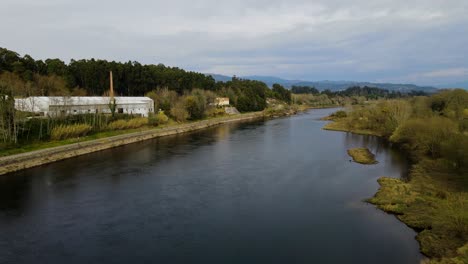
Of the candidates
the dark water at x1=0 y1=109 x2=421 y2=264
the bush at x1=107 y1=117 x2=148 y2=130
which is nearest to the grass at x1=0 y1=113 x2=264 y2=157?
the bush at x1=107 y1=117 x2=148 y2=130

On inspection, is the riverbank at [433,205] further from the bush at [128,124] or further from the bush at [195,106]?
the bush at [195,106]

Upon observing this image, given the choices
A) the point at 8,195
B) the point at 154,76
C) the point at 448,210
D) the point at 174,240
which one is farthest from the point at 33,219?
the point at 154,76

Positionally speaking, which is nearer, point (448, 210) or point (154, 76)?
point (448, 210)

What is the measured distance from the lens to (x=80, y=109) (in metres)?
27.2

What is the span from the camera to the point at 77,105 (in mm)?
26844

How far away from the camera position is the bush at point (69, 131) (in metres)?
21.5

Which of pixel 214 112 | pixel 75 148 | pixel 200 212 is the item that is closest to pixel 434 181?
pixel 200 212

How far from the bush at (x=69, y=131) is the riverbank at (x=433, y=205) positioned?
1845 cm

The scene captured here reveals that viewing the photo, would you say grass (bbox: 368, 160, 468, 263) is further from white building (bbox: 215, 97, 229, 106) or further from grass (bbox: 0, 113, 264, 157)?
white building (bbox: 215, 97, 229, 106)

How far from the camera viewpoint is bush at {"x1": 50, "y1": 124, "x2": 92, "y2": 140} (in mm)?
21453

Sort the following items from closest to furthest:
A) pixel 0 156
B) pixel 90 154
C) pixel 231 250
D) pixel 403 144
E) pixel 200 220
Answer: pixel 231 250 → pixel 200 220 → pixel 0 156 → pixel 90 154 → pixel 403 144

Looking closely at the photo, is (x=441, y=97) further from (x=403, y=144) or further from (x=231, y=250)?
(x=231, y=250)

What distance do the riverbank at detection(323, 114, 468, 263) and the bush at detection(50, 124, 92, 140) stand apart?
1845 centimetres

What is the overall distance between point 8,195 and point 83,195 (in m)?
2.90
